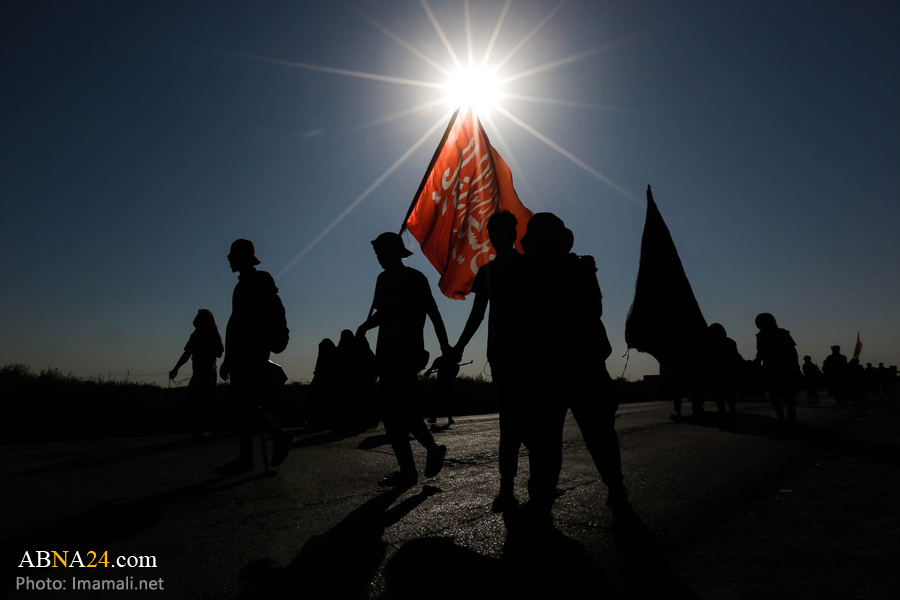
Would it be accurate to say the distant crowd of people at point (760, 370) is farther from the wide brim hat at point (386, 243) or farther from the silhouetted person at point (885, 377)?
the silhouetted person at point (885, 377)

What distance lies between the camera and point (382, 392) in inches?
164

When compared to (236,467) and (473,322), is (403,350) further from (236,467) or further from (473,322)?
(236,467)

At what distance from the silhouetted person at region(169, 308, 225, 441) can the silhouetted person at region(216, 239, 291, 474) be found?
3.72 meters

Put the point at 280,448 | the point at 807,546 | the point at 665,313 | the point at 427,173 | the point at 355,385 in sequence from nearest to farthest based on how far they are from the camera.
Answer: the point at 807,546 → the point at 280,448 → the point at 427,173 → the point at 665,313 → the point at 355,385

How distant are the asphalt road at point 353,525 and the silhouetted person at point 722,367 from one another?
440 centimetres

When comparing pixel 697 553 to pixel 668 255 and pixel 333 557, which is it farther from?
pixel 668 255

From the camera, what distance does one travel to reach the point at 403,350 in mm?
4145

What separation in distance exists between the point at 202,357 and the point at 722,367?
30.1 ft

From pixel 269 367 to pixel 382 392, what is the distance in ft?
4.51

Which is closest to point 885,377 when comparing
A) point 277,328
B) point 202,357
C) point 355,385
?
point 355,385

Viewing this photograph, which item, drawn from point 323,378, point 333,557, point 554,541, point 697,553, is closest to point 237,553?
point 333,557

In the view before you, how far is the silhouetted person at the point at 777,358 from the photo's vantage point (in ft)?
29.1

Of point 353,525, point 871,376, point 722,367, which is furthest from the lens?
point 871,376

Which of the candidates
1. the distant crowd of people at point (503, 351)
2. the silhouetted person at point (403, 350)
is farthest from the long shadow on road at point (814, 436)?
the silhouetted person at point (403, 350)
